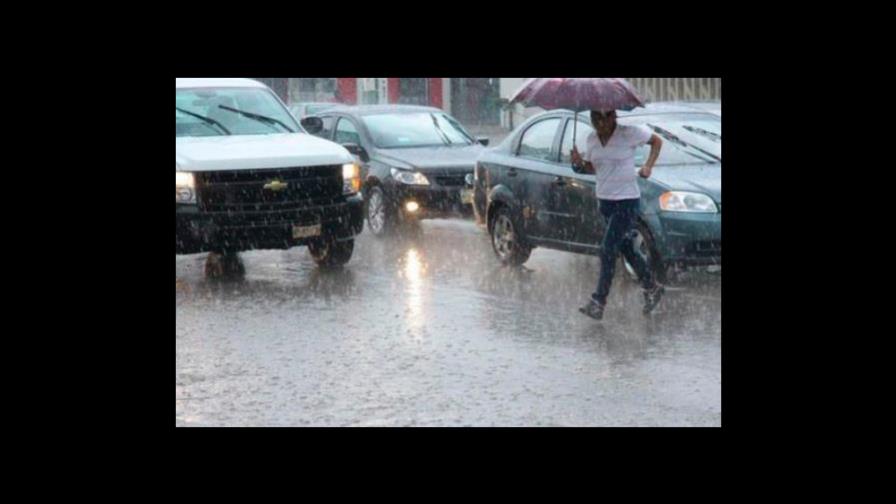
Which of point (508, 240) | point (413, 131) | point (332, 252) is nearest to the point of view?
point (508, 240)

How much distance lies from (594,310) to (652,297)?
510 millimetres

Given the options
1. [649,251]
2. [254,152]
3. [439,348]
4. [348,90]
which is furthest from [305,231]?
[348,90]

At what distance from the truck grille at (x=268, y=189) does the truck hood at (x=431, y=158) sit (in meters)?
3.55

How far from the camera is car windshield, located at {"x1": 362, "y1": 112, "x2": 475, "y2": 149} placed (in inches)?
714

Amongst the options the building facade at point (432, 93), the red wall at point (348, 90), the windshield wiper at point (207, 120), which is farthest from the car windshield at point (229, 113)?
the red wall at point (348, 90)

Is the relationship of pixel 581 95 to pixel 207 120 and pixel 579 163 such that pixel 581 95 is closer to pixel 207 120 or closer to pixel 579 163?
pixel 579 163

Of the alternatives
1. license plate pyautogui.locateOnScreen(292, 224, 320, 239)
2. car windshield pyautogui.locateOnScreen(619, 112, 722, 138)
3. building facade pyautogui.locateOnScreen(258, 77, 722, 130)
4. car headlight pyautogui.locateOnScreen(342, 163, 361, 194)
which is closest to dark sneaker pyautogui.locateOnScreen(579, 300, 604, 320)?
car windshield pyautogui.locateOnScreen(619, 112, 722, 138)

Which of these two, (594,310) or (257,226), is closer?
(594,310)

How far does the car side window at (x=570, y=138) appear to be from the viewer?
1313 cm

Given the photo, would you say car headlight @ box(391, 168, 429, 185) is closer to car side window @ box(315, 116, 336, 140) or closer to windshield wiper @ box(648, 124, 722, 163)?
car side window @ box(315, 116, 336, 140)

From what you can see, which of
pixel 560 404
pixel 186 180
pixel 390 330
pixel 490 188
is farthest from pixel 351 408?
pixel 490 188

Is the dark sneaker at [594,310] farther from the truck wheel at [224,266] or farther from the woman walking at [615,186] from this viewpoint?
the truck wheel at [224,266]

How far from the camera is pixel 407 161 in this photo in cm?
1725
